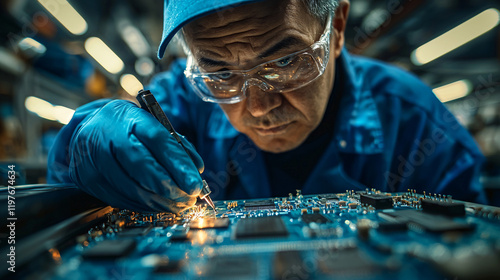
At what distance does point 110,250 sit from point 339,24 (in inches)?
71.5

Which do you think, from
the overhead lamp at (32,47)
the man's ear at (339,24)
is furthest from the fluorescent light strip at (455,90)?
the overhead lamp at (32,47)

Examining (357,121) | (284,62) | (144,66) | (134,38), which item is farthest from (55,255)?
(144,66)

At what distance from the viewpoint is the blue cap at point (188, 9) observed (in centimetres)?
104

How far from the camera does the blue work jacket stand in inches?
76.2

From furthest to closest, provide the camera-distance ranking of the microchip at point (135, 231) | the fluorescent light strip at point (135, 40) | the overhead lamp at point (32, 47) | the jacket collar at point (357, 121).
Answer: the fluorescent light strip at point (135, 40) → the overhead lamp at point (32, 47) → the jacket collar at point (357, 121) → the microchip at point (135, 231)

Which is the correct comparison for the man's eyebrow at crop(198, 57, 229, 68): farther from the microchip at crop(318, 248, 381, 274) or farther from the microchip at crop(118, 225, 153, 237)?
the microchip at crop(318, 248, 381, 274)

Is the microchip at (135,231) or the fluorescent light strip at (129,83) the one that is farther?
the fluorescent light strip at (129,83)

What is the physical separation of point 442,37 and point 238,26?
4821mm

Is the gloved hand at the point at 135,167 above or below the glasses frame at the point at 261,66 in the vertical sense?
below

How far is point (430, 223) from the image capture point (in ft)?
2.24

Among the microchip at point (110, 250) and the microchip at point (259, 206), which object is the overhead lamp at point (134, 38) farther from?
the microchip at point (110, 250)

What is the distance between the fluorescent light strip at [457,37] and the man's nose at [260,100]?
388cm

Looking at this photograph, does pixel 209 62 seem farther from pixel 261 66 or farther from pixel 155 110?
pixel 155 110

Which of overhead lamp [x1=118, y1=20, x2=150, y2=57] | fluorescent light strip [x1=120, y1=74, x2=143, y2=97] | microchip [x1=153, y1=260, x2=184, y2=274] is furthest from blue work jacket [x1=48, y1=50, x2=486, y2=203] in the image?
fluorescent light strip [x1=120, y1=74, x2=143, y2=97]
